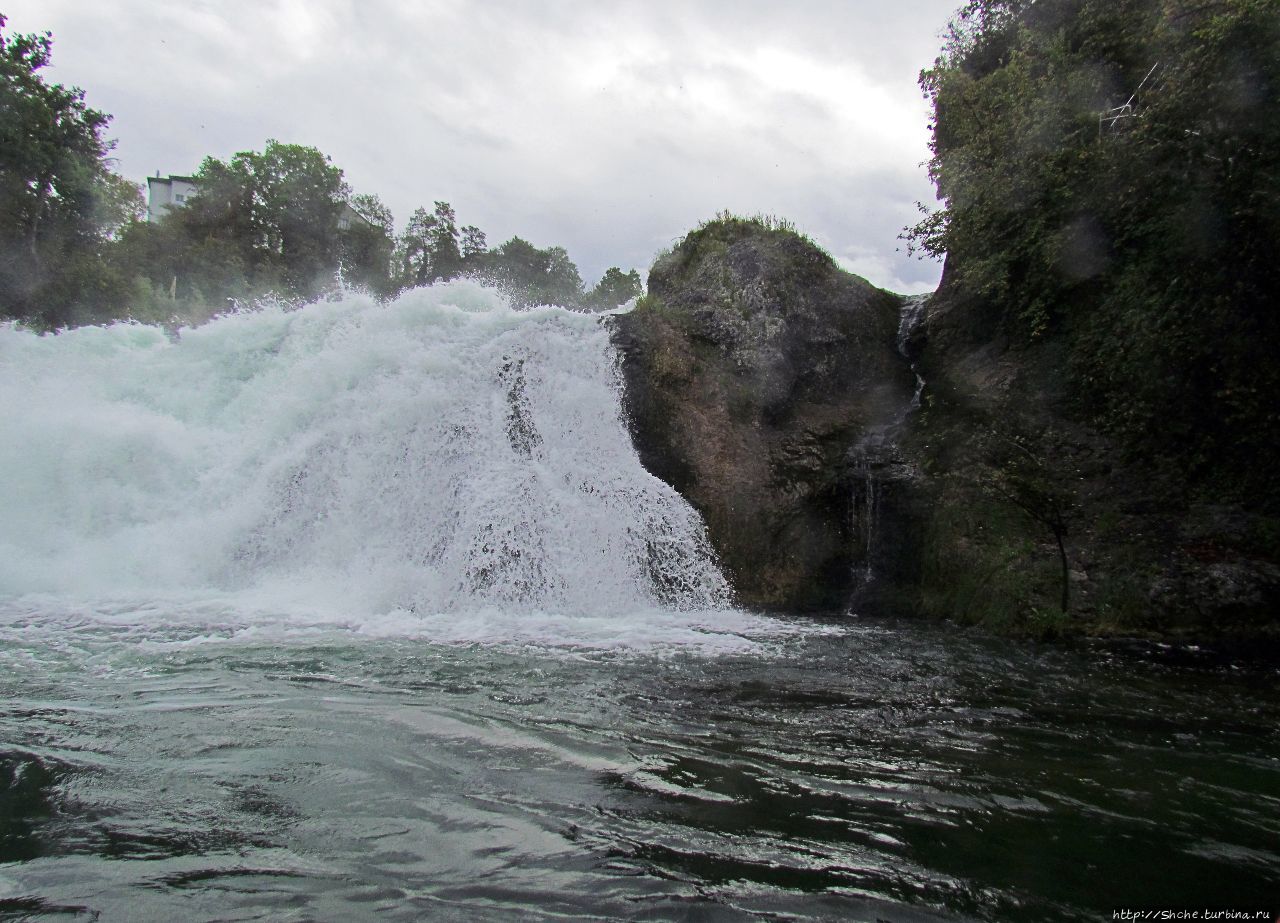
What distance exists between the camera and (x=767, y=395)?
14.5m

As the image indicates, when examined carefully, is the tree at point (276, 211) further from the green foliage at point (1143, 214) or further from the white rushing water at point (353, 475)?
the green foliage at point (1143, 214)

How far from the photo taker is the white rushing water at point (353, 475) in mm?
10227

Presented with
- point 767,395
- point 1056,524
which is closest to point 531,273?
point 767,395

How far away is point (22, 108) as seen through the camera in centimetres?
2570

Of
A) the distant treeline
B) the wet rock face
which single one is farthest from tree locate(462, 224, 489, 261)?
the wet rock face

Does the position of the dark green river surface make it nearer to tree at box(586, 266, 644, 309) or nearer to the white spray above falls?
the white spray above falls

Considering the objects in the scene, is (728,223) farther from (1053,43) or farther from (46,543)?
(46,543)

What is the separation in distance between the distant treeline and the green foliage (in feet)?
93.6

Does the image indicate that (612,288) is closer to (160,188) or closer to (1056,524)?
(160,188)

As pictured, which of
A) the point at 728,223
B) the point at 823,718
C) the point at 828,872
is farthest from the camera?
the point at 728,223

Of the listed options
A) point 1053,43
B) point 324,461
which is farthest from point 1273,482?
point 324,461

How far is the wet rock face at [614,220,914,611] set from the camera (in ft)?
41.7

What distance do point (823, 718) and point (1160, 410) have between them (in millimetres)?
7919

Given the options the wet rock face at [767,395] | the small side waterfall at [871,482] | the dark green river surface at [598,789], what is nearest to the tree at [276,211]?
the wet rock face at [767,395]
